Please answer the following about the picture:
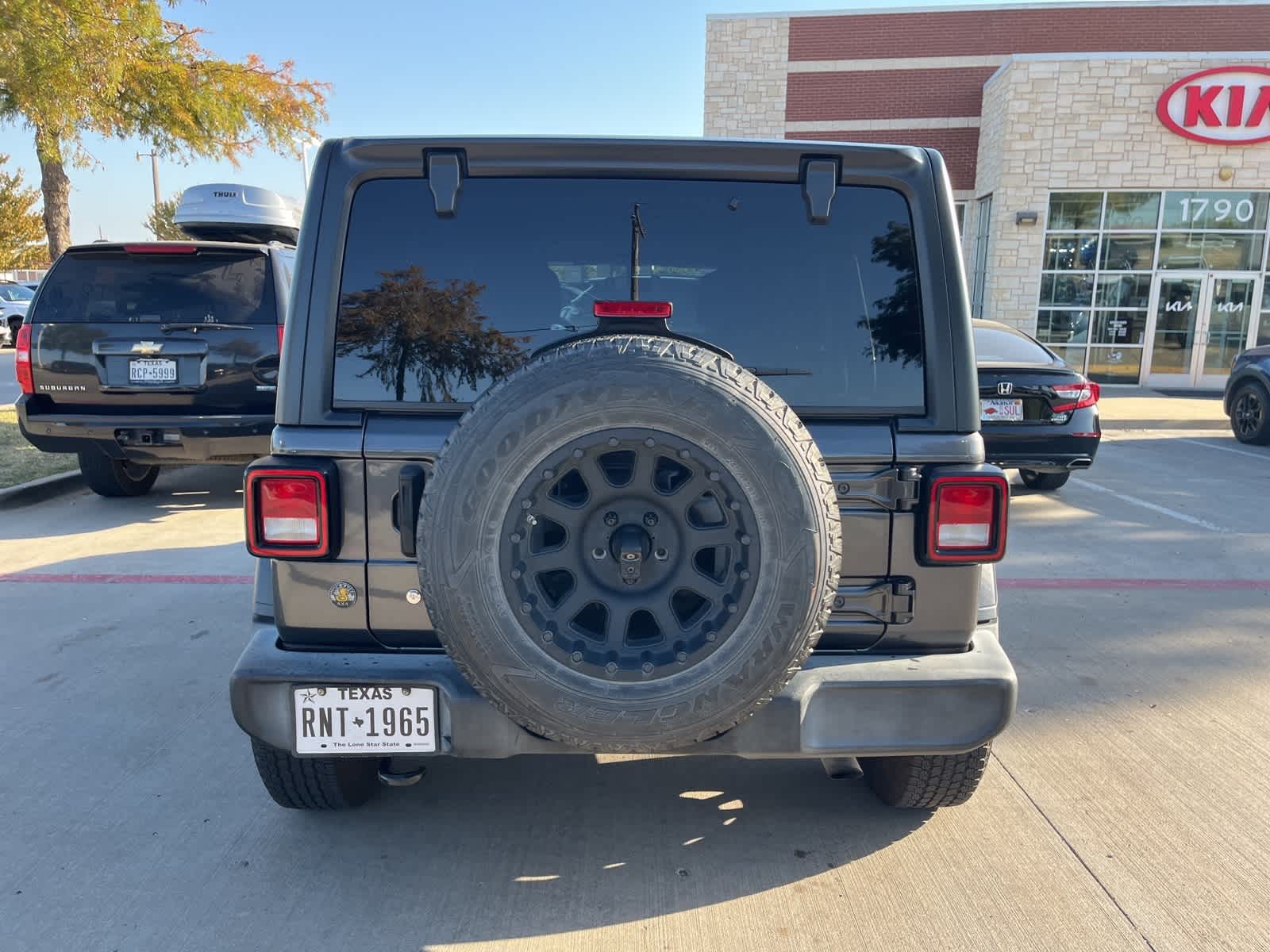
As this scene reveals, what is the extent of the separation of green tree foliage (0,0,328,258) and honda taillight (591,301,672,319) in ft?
45.0

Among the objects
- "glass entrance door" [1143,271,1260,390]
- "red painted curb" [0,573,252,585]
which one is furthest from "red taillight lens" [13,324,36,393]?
"glass entrance door" [1143,271,1260,390]

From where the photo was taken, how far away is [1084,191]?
59.8 feet

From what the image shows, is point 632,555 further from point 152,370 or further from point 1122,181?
point 1122,181

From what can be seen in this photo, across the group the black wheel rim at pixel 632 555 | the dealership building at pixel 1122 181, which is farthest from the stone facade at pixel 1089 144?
the black wheel rim at pixel 632 555

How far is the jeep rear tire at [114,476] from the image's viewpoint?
754 cm

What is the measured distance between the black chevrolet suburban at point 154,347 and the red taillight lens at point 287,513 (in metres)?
4.71

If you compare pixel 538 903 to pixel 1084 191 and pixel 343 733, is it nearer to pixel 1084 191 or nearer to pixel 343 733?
pixel 343 733

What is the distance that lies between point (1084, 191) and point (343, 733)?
63.4 ft

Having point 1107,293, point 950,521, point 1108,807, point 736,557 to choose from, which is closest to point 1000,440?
point 1108,807

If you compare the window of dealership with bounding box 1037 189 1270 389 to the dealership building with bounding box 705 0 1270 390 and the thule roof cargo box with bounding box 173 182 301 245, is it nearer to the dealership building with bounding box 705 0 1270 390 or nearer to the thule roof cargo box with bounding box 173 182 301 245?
the dealership building with bounding box 705 0 1270 390

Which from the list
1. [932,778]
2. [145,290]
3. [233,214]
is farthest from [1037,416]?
[233,214]

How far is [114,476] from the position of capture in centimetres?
765

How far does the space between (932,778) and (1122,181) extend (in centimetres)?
1848

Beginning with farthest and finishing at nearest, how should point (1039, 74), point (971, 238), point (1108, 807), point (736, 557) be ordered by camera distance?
1. point (971, 238)
2. point (1039, 74)
3. point (1108, 807)
4. point (736, 557)
